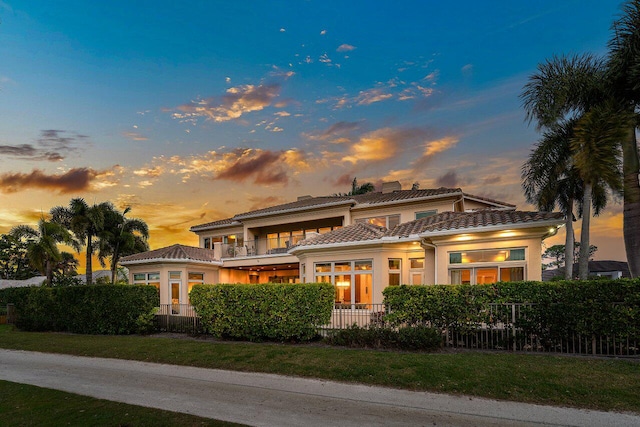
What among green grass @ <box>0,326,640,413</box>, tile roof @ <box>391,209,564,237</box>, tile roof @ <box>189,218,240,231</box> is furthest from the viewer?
tile roof @ <box>189,218,240,231</box>

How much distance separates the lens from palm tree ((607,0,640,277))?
13.2 metres

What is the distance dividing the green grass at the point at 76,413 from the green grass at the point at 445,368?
145 inches

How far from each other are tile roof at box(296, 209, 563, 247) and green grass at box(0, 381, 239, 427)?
12.1 metres

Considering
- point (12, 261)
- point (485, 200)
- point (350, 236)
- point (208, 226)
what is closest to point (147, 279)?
point (208, 226)

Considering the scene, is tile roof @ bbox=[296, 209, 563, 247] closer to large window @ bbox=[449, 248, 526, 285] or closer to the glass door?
large window @ bbox=[449, 248, 526, 285]

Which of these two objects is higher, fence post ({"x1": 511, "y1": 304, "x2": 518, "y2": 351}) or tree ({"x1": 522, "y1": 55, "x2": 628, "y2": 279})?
tree ({"x1": 522, "y1": 55, "x2": 628, "y2": 279})

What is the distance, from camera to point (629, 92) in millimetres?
14031

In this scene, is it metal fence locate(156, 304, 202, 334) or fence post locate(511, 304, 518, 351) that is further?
metal fence locate(156, 304, 202, 334)

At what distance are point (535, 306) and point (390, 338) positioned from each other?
438cm

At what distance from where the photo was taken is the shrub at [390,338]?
38.7 feet

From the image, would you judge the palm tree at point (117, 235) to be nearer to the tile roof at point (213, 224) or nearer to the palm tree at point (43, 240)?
the palm tree at point (43, 240)

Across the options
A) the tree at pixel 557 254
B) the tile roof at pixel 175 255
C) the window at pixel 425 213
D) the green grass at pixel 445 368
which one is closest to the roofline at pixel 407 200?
the window at pixel 425 213

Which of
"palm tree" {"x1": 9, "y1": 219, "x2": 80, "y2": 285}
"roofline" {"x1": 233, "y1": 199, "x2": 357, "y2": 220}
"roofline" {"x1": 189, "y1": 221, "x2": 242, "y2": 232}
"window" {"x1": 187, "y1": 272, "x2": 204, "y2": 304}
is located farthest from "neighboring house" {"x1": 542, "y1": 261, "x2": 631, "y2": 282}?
"palm tree" {"x1": 9, "y1": 219, "x2": 80, "y2": 285}

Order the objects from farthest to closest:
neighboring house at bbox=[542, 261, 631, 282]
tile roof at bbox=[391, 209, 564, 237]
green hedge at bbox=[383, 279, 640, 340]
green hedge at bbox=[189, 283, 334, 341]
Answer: neighboring house at bbox=[542, 261, 631, 282], tile roof at bbox=[391, 209, 564, 237], green hedge at bbox=[189, 283, 334, 341], green hedge at bbox=[383, 279, 640, 340]
